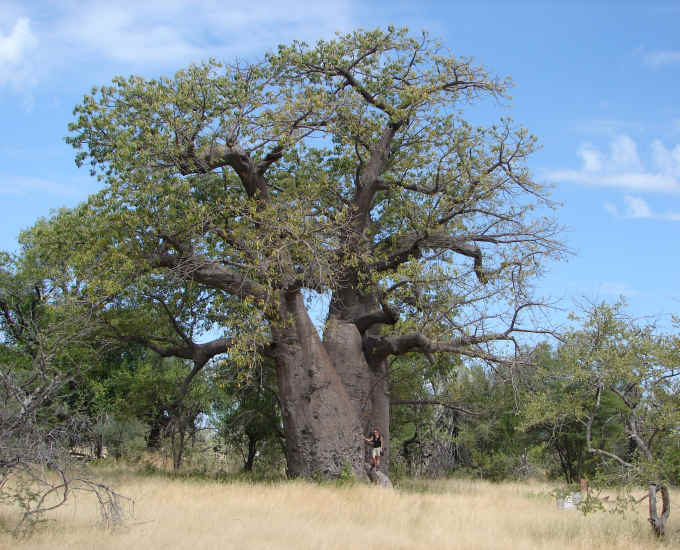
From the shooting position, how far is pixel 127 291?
620 inches

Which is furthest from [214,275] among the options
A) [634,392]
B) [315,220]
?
[634,392]

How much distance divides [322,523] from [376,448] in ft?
19.4

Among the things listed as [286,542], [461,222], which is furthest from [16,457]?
[461,222]

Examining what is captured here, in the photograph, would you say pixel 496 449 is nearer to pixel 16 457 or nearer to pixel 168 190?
pixel 168 190

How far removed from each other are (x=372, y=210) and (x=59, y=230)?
759 cm

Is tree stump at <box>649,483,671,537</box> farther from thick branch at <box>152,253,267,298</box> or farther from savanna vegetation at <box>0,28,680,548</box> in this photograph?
thick branch at <box>152,253,267,298</box>

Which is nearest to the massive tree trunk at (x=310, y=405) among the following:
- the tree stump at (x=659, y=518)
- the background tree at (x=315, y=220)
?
the background tree at (x=315, y=220)

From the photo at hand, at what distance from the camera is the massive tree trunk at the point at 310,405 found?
14859 mm

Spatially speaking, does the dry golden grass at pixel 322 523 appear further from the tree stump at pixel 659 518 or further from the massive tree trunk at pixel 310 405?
the massive tree trunk at pixel 310 405

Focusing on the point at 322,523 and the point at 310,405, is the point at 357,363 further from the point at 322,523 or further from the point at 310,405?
the point at 322,523

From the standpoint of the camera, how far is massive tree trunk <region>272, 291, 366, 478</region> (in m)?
14.9

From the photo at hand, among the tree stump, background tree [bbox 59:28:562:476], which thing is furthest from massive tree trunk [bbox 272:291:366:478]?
the tree stump

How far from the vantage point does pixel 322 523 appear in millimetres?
10055

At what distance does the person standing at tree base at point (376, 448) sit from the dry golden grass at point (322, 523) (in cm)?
201
